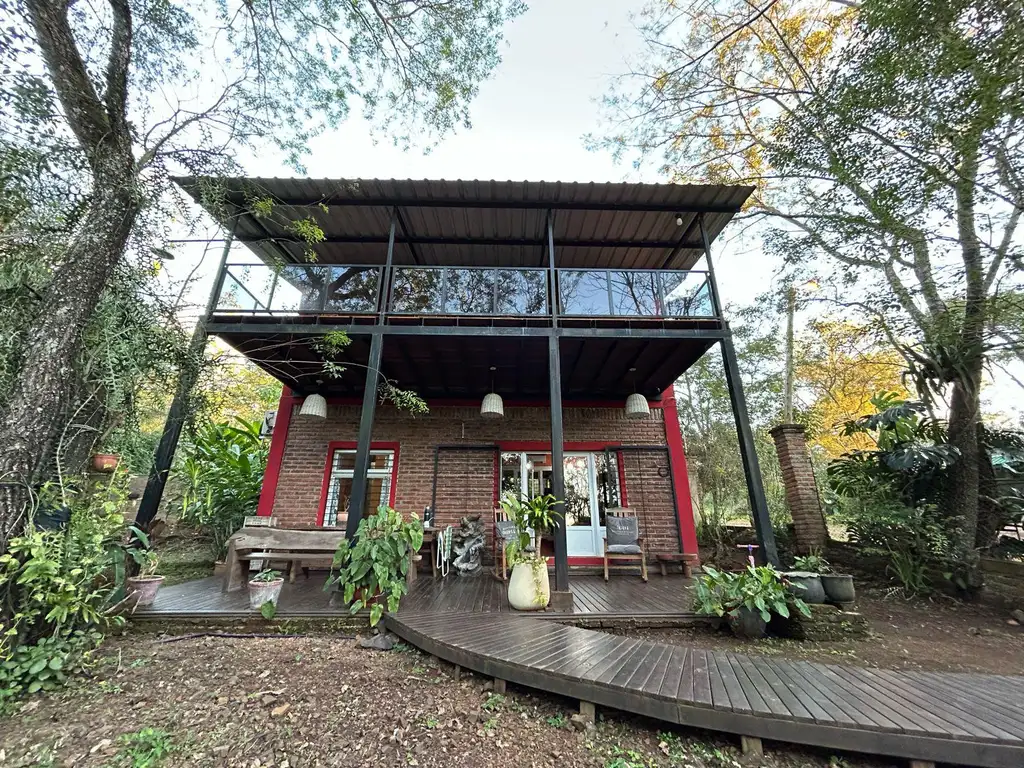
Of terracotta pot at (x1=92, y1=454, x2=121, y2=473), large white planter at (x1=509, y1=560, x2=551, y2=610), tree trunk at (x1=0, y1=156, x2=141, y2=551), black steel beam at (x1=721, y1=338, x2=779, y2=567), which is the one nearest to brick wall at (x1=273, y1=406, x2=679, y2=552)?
black steel beam at (x1=721, y1=338, x2=779, y2=567)

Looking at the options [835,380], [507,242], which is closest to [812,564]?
[507,242]

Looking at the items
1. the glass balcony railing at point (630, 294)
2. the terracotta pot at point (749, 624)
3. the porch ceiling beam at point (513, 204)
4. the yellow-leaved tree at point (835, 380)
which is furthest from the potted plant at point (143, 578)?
the yellow-leaved tree at point (835, 380)

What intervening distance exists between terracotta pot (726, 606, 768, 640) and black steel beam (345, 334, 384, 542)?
3660 mm

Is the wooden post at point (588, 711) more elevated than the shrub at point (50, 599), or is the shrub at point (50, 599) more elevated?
the shrub at point (50, 599)

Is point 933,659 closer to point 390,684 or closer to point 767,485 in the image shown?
point 390,684

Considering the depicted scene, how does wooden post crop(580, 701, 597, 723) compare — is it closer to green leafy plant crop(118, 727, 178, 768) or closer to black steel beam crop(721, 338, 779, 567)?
green leafy plant crop(118, 727, 178, 768)

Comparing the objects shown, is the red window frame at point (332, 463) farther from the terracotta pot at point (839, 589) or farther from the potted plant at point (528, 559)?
the terracotta pot at point (839, 589)

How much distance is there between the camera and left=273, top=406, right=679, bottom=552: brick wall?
6102 millimetres

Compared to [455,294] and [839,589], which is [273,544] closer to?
[455,294]

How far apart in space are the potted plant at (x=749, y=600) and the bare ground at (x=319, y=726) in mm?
1485

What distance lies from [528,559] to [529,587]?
0.26 m

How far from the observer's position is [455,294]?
4914 millimetres

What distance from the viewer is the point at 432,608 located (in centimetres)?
367

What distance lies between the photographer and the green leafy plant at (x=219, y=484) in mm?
5918
